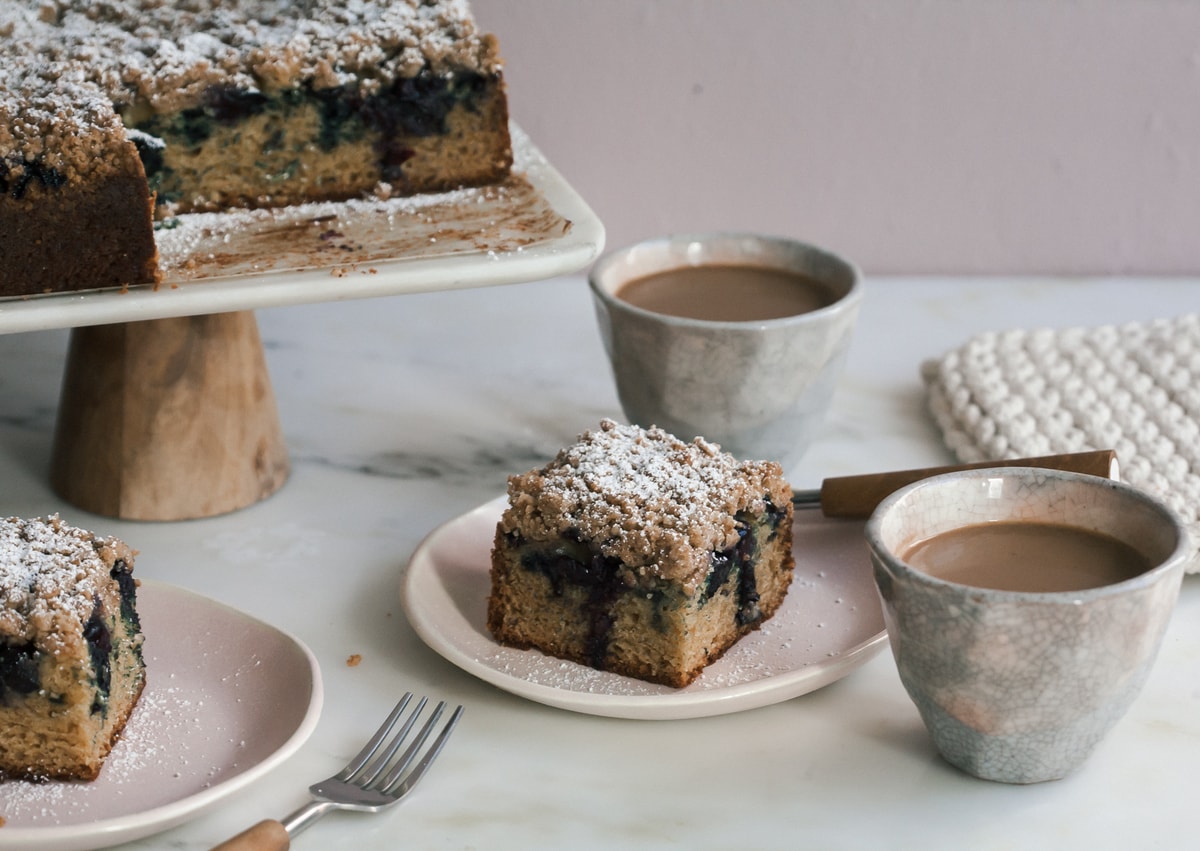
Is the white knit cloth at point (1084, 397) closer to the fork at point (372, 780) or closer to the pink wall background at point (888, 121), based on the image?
the pink wall background at point (888, 121)

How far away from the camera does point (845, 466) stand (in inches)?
63.4

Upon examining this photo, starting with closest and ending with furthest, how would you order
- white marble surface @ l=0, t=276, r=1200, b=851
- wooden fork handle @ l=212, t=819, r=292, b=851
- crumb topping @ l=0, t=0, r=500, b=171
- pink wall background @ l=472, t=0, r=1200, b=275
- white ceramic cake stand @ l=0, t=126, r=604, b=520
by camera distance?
wooden fork handle @ l=212, t=819, r=292, b=851
white marble surface @ l=0, t=276, r=1200, b=851
white ceramic cake stand @ l=0, t=126, r=604, b=520
crumb topping @ l=0, t=0, r=500, b=171
pink wall background @ l=472, t=0, r=1200, b=275

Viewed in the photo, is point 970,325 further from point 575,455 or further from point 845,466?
point 575,455

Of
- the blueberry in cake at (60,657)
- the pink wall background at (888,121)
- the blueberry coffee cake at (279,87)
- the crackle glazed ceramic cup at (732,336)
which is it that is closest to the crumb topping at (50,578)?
the blueberry in cake at (60,657)

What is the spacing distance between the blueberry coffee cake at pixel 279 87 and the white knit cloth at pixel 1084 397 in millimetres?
616

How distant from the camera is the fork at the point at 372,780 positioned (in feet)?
3.12

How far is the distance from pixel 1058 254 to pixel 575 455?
122 centimetres

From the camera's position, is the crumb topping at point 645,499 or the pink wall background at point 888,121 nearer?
the crumb topping at point 645,499

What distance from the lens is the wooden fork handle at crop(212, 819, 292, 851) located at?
0.93 metres

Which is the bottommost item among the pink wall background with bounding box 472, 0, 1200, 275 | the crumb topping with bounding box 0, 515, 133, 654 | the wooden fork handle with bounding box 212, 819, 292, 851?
the wooden fork handle with bounding box 212, 819, 292, 851

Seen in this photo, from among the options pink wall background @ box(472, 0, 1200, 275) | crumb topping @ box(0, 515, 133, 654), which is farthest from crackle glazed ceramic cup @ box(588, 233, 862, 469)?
crumb topping @ box(0, 515, 133, 654)

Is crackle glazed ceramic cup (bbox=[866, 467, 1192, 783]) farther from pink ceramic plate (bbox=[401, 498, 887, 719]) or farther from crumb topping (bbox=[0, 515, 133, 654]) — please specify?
crumb topping (bbox=[0, 515, 133, 654])

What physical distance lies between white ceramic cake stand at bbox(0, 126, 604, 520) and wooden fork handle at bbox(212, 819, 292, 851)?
48 cm

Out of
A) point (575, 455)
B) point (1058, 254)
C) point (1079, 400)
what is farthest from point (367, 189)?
point (1058, 254)
